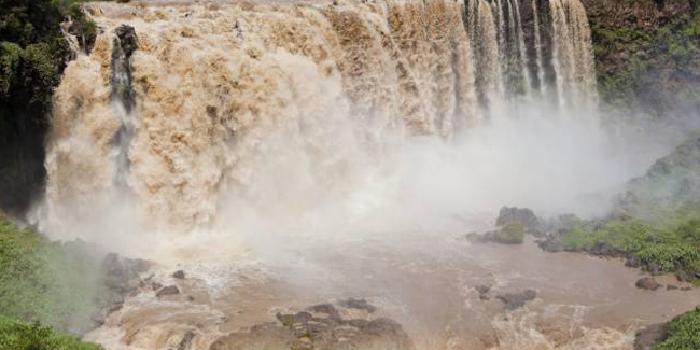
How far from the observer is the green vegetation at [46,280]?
1725cm

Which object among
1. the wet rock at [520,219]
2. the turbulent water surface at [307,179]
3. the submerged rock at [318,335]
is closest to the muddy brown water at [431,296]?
the turbulent water surface at [307,179]

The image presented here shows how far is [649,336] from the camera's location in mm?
17312

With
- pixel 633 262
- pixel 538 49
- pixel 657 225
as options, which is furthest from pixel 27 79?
pixel 538 49

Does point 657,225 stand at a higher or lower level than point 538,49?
lower

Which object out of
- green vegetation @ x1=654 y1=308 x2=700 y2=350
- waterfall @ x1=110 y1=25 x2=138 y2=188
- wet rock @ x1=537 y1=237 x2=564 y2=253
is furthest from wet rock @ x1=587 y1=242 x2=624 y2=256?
waterfall @ x1=110 y1=25 x2=138 y2=188

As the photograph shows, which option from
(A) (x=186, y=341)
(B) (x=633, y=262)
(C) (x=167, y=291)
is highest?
(C) (x=167, y=291)

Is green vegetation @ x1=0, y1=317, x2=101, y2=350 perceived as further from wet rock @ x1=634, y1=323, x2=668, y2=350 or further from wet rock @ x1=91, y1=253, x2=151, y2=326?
wet rock @ x1=634, y1=323, x2=668, y2=350

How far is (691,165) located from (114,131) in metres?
22.4

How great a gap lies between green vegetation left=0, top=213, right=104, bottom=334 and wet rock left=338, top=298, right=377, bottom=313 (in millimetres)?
6412

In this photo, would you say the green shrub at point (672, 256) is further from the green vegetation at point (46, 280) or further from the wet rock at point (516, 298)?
the green vegetation at point (46, 280)

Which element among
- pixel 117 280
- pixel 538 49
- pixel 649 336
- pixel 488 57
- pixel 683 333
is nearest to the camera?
pixel 683 333

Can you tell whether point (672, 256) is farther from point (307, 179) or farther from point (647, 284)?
point (307, 179)

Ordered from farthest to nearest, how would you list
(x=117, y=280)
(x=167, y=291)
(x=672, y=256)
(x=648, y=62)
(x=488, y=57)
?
1. (x=648, y=62)
2. (x=488, y=57)
3. (x=672, y=256)
4. (x=117, y=280)
5. (x=167, y=291)

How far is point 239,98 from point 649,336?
1479cm
